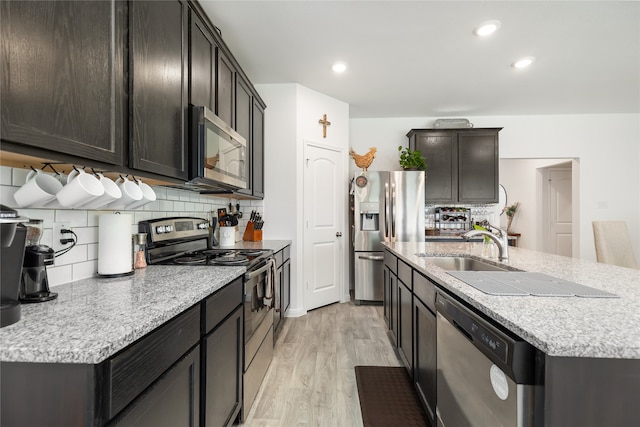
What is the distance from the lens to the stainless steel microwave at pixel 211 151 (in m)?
1.71

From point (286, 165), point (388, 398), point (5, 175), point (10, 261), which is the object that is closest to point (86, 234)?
point (5, 175)

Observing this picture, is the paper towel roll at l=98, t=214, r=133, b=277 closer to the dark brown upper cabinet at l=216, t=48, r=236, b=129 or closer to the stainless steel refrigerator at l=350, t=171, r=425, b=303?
the dark brown upper cabinet at l=216, t=48, r=236, b=129

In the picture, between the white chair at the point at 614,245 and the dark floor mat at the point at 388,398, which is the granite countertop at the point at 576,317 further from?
the white chair at the point at 614,245

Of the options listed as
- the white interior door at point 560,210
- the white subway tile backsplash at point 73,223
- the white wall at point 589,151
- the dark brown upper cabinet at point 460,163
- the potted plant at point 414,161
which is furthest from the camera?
A: the white interior door at point 560,210

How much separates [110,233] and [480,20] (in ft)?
9.46

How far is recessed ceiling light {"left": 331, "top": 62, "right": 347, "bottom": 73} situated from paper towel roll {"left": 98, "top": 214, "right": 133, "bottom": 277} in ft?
8.27

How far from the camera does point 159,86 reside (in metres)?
1.40

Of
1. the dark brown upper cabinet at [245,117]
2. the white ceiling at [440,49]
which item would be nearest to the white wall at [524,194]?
the white ceiling at [440,49]

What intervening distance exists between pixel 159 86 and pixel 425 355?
1.87 metres

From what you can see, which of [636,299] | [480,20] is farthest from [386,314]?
[480,20]

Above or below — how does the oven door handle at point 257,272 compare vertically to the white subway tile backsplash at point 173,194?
below

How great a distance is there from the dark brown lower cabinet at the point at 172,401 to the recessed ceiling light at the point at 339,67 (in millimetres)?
2867

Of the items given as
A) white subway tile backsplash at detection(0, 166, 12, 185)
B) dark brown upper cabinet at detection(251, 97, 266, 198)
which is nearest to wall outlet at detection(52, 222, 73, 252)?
white subway tile backsplash at detection(0, 166, 12, 185)

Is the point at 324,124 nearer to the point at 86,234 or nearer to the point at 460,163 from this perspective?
the point at 460,163
